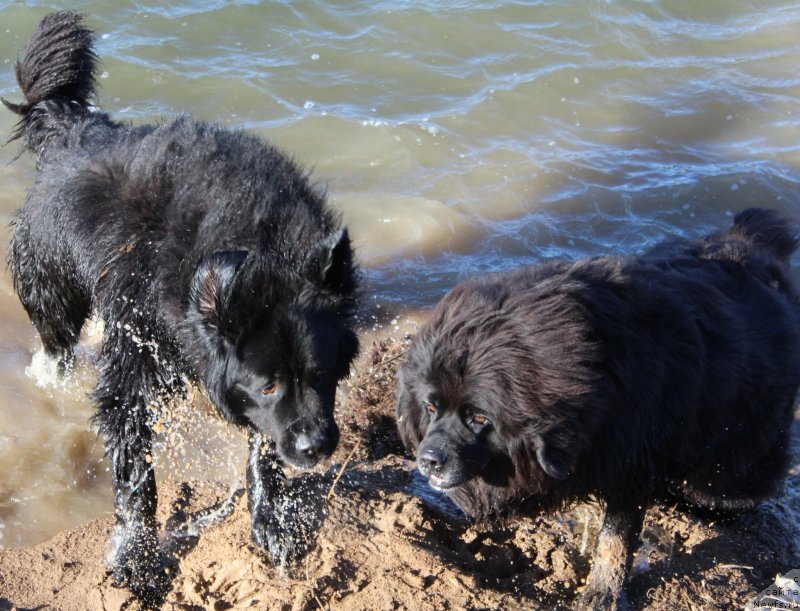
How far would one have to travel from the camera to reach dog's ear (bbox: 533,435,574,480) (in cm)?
360

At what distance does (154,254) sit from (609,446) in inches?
99.7

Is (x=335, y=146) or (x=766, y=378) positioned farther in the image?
(x=335, y=146)

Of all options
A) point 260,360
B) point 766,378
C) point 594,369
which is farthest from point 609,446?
point 260,360

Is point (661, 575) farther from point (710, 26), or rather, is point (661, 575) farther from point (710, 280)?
point (710, 26)

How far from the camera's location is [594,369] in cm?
365

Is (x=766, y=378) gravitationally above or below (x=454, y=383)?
below

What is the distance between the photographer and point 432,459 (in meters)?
3.65

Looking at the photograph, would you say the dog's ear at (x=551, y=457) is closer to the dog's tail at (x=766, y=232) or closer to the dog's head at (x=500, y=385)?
the dog's head at (x=500, y=385)

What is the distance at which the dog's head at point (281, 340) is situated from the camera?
4.07 m

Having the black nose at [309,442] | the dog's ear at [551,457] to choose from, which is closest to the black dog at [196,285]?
the black nose at [309,442]

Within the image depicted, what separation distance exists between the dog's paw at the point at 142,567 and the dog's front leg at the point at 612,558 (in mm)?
2282

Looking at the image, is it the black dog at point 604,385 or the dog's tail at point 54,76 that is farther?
the dog's tail at point 54,76

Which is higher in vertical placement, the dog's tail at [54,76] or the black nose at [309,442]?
the dog's tail at [54,76]

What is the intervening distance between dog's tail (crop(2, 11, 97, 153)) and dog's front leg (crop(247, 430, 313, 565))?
2.56 metres
